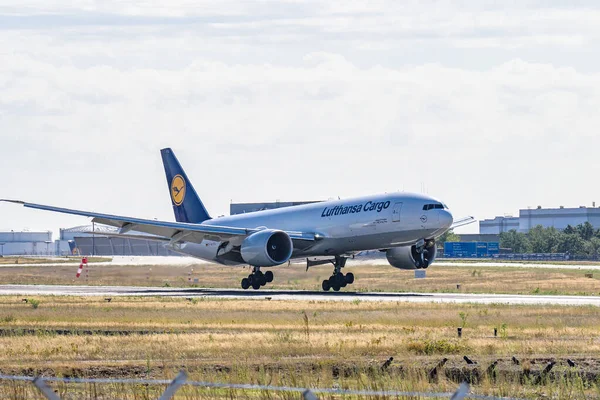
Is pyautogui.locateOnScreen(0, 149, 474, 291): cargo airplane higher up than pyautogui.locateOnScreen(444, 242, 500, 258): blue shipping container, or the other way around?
pyautogui.locateOnScreen(444, 242, 500, 258): blue shipping container

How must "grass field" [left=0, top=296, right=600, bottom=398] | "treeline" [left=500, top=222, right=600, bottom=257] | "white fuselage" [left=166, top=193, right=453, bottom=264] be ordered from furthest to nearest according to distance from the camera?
"treeline" [left=500, top=222, right=600, bottom=257] < "white fuselage" [left=166, top=193, right=453, bottom=264] < "grass field" [left=0, top=296, right=600, bottom=398]

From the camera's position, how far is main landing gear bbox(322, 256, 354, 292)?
56.5m

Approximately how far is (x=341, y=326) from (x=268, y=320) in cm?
327

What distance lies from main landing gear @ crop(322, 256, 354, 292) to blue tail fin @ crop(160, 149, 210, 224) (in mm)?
12953

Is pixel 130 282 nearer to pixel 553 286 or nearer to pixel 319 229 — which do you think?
pixel 319 229

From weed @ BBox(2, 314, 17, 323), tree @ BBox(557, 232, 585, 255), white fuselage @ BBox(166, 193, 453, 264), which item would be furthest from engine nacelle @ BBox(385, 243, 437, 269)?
tree @ BBox(557, 232, 585, 255)

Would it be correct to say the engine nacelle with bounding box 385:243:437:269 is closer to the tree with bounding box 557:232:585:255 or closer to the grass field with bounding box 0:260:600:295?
the grass field with bounding box 0:260:600:295

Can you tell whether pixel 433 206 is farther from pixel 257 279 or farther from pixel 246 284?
pixel 246 284

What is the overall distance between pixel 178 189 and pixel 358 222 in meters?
17.8

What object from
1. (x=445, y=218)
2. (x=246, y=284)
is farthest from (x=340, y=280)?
(x=445, y=218)

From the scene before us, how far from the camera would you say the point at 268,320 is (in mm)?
33719

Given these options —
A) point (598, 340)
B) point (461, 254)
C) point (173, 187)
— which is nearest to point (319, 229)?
point (173, 187)

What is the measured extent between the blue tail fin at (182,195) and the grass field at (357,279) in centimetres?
323

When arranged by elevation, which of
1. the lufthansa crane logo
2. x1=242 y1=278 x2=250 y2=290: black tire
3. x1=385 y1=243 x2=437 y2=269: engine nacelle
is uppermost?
the lufthansa crane logo
